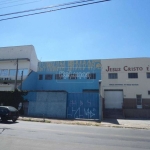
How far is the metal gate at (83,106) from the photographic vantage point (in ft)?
70.4

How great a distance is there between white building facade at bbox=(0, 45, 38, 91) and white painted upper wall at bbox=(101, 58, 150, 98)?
50.5ft

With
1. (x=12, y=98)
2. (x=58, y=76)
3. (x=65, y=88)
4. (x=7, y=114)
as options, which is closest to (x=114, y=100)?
(x=65, y=88)

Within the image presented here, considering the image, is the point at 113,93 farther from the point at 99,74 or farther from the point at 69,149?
the point at 69,149

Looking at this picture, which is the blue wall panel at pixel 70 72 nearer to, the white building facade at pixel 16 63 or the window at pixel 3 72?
the white building facade at pixel 16 63

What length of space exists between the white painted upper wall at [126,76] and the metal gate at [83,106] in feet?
25.3

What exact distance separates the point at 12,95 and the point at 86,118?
1272 centimetres

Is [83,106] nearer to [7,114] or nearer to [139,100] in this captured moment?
[7,114]

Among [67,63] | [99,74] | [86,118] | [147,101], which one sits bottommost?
[86,118]

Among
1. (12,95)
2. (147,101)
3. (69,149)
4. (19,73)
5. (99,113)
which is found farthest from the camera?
(19,73)

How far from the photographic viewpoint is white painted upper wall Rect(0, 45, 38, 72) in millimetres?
34688

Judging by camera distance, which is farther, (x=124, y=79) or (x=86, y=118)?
(x=124, y=79)

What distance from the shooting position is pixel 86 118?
70.3 ft

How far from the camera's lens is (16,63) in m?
34.7

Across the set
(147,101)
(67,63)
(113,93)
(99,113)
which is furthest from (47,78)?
(147,101)
